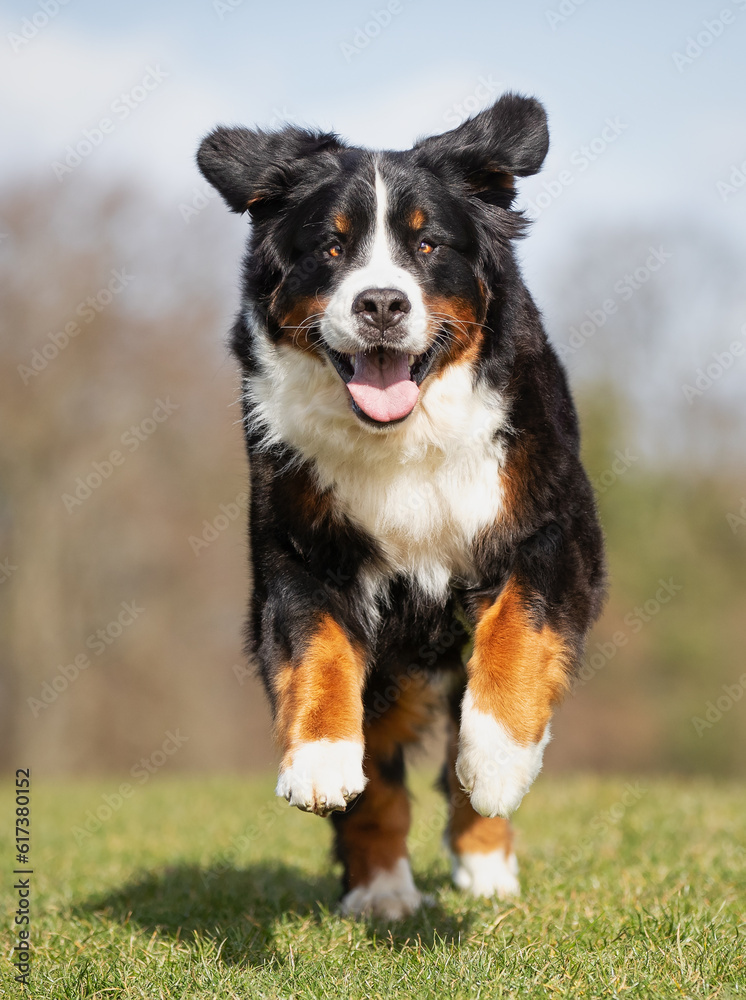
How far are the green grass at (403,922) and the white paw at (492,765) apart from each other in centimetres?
50

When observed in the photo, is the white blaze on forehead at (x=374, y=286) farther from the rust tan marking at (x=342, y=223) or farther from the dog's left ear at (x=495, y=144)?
the dog's left ear at (x=495, y=144)

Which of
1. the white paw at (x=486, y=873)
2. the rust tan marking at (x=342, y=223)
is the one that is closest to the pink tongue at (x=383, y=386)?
the rust tan marking at (x=342, y=223)

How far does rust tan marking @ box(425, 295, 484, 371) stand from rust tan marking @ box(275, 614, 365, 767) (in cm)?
104

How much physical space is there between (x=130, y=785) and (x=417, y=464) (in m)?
7.85

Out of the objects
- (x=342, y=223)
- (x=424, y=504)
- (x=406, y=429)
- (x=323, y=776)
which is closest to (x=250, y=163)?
(x=342, y=223)

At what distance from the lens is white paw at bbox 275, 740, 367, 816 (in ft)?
10.2

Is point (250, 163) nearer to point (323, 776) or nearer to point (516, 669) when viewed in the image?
point (516, 669)

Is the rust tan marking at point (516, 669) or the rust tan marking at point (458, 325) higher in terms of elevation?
the rust tan marking at point (458, 325)

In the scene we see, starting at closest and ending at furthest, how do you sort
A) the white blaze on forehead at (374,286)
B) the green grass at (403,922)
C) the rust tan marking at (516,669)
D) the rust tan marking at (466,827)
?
the green grass at (403,922) < the rust tan marking at (516,669) < the white blaze on forehead at (374,286) < the rust tan marking at (466,827)

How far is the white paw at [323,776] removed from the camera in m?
3.12

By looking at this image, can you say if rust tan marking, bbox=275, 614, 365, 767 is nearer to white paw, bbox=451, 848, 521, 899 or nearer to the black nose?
the black nose

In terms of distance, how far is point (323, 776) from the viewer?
3131mm

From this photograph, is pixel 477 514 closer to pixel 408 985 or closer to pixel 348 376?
pixel 348 376

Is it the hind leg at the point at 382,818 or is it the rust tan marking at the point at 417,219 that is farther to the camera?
the hind leg at the point at 382,818
